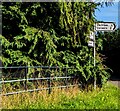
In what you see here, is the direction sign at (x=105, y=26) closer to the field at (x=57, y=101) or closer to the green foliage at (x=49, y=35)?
the green foliage at (x=49, y=35)

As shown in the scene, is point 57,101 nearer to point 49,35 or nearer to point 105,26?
point 49,35

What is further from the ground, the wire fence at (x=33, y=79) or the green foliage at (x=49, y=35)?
the green foliage at (x=49, y=35)

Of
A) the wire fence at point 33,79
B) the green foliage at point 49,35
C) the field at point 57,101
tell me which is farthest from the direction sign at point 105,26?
the field at point 57,101

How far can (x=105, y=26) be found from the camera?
50.5 ft

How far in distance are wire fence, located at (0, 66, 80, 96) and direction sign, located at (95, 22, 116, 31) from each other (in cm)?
221

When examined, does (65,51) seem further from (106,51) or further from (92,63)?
(106,51)

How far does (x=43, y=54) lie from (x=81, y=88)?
204cm

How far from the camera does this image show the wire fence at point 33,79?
11.7m

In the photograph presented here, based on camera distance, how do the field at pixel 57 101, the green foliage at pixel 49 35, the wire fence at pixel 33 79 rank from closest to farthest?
the field at pixel 57 101
the wire fence at pixel 33 79
the green foliage at pixel 49 35

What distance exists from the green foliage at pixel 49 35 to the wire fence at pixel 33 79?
0.38 metres

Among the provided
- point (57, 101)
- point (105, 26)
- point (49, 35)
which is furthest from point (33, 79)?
point (105, 26)

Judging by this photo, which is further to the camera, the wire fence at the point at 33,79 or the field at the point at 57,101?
the wire fence at the point at 33,79

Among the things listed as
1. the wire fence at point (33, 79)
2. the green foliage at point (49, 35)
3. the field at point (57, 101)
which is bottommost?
the field at point (57, 101)

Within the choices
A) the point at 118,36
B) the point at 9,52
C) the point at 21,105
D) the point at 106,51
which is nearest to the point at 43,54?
the point at 9,52
